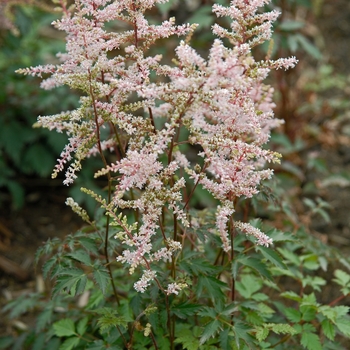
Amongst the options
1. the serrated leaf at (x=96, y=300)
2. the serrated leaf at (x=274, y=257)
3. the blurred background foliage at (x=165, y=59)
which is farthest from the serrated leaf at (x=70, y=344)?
the blurred background foliage at (x=165, y=59)

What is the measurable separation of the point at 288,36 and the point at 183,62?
8.65 ft

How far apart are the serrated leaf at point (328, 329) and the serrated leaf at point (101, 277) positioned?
3.60ft

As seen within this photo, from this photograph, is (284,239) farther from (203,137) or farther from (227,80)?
(227,80)

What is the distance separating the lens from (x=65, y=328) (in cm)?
272

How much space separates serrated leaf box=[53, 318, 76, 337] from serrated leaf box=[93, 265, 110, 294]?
0.57 m

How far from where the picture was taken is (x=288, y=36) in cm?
430

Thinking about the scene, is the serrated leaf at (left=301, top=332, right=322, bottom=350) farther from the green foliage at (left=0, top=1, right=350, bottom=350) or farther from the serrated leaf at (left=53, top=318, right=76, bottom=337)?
the serrated leaf at (left=53, top=318, right=76, bottom=337)

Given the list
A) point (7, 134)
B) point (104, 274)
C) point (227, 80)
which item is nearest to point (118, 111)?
point (227, 80)

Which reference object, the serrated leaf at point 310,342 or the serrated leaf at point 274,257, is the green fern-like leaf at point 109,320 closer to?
the serrated leaf at point 274,257

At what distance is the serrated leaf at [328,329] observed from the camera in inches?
99.4

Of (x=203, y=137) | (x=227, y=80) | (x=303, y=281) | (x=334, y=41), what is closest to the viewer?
(x=227, y=80)

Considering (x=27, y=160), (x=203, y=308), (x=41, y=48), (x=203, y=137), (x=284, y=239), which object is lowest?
(x=27, y=160)

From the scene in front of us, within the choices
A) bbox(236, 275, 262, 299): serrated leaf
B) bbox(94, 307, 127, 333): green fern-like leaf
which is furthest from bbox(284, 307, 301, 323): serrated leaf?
bbox(94, 307, 127, 333): green fern-like leaf

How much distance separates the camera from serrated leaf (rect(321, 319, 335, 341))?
253cm
